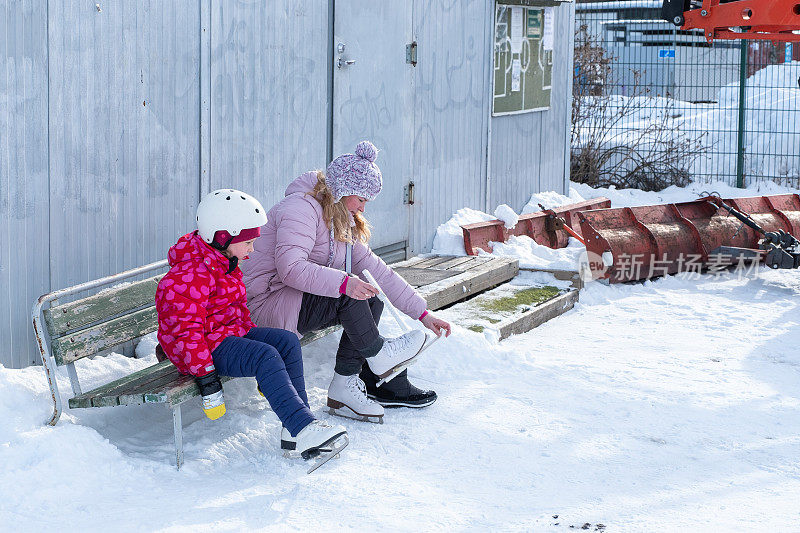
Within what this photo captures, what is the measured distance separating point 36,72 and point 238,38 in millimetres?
1495

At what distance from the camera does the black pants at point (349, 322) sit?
470 centimetres

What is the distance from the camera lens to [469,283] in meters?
7.11

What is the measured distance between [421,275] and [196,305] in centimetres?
325

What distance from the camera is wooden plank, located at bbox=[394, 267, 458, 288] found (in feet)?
22.9

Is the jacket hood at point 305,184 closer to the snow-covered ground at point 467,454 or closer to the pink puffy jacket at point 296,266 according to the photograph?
the pink puffy jacket at point 296,266

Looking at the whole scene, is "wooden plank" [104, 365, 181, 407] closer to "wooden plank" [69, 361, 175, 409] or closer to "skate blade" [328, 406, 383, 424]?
"wooden plank" [69, 361, 175, 409]

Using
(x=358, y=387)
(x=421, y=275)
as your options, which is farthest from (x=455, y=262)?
(x=358, y=387)

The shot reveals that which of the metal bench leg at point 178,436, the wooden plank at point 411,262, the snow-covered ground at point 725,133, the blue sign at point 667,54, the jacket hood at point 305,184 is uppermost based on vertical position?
the blue sign at point 667,54

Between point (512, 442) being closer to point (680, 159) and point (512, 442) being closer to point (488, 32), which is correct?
point (488, 32)

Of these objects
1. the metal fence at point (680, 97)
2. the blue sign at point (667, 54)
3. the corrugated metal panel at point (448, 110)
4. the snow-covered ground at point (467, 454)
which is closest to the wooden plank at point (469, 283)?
the snow-covered ground at point (467, 454)

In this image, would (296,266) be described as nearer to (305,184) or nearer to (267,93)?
(305,184)

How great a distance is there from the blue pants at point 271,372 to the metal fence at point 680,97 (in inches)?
383

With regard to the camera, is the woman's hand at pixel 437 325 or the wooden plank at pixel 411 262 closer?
the woman's hand at pixel 437 325

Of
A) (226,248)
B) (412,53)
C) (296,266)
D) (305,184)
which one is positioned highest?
(412,53)
